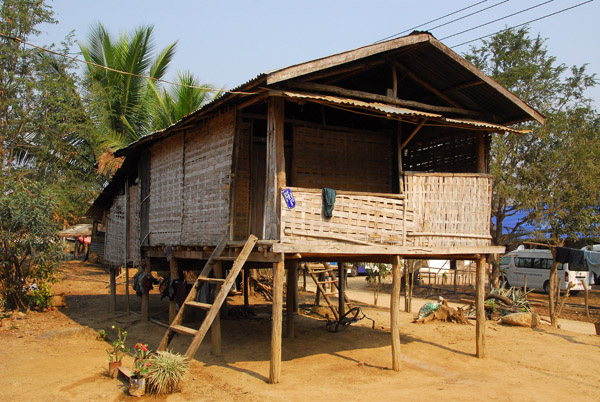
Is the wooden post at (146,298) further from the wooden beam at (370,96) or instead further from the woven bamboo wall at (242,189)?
the wooden beam at (370,96)

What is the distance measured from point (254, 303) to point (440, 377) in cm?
997

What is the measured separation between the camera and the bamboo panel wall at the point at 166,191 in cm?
1071

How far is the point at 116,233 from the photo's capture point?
14.4 metres

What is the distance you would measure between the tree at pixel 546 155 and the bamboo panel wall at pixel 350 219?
971cm

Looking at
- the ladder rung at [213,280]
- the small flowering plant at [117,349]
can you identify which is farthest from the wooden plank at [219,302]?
the small flowering plant at [117,349]

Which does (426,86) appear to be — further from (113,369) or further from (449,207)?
(113,369)

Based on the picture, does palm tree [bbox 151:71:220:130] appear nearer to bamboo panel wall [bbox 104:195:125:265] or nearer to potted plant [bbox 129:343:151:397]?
bamboo panel wall [bbox 104:195:125:265]

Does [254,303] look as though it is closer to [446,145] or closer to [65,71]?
[446,145]

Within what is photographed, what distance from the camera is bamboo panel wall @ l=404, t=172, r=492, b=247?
28.1 feet

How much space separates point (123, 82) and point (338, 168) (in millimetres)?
14126

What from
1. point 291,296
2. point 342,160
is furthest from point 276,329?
point 291,296

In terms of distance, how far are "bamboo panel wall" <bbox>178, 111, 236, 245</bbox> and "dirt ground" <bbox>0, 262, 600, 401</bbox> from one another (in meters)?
2.40

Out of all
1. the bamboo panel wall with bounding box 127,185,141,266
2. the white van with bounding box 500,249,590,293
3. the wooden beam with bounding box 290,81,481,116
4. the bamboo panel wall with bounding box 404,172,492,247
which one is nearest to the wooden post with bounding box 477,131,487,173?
the bamboo panel wall with bounding box 404,172,492,247

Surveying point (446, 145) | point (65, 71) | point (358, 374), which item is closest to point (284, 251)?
point (358, 374)
